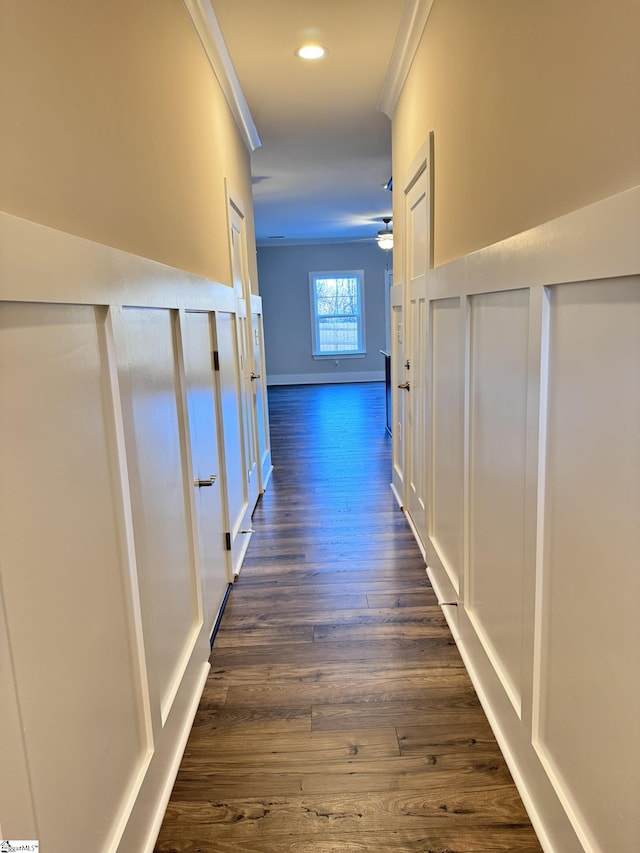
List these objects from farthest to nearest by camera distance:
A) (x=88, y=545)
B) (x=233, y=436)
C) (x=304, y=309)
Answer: (x=304, y=309), (x=233, y=436), (x=88, y=545)

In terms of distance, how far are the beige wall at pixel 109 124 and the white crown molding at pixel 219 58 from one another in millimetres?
72

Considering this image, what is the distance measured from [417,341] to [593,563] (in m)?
2.33

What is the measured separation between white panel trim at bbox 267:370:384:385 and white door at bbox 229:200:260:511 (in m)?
7.24

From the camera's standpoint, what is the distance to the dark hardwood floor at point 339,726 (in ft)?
5.13

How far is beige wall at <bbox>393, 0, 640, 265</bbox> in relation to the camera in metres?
1.02

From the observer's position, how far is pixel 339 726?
6.43ft

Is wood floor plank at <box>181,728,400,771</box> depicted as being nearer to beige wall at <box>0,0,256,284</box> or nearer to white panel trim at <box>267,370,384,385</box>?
beige wall at <box>0,0,256,284</box>

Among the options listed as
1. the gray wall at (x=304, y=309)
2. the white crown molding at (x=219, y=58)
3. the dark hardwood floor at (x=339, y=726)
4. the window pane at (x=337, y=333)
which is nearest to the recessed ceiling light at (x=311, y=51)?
the white crown molding at (x=219, y=58)

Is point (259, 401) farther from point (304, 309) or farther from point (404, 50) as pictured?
point (304, 309)

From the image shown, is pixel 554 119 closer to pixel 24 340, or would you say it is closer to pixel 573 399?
pixel 573 399

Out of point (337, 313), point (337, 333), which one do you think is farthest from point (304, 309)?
point (337, 333)

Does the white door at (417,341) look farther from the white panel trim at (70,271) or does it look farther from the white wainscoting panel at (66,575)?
the white wainscoting panel at (66,575)

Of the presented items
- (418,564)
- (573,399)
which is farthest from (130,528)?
(418,564)

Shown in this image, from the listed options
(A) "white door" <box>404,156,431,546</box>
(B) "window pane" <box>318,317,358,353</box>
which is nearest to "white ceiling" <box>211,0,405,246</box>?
(A) "white door" <box>404,156,431,546</box>
